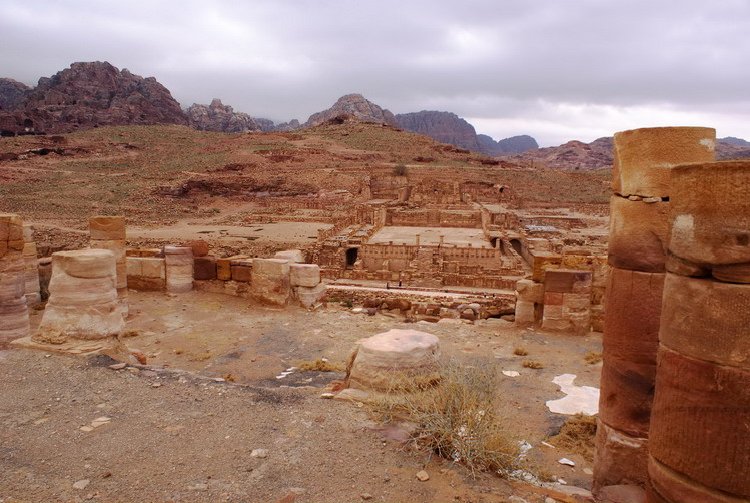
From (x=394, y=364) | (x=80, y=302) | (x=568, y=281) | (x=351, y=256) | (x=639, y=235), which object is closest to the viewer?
(x=639, y=235)

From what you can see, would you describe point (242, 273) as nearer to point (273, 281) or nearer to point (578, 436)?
point (273, 281)

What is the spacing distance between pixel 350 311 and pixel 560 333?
165 inches

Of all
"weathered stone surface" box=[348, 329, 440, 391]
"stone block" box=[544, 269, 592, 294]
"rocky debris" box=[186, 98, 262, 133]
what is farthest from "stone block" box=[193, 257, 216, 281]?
"rocky debris" box=[186, 98, 262, 133]

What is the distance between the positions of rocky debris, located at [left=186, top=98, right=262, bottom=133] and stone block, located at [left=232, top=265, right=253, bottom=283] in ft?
372

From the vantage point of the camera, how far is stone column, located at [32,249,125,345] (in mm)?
6770

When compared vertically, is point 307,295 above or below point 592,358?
above

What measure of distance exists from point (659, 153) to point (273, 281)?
7.88 meters

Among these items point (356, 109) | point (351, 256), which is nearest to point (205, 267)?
point (351, 256)

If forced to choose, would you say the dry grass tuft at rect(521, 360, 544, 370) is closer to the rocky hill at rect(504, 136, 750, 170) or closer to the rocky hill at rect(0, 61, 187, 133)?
the rocky hill at rect(0, 61, 187, 133)

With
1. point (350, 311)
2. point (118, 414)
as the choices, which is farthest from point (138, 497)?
point (350, 311)

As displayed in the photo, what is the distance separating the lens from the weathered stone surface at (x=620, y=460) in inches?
169

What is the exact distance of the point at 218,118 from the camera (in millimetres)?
122750

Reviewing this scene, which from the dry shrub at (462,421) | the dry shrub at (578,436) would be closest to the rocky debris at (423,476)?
the dry shrub at (462,421)

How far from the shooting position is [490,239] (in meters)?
30.5
